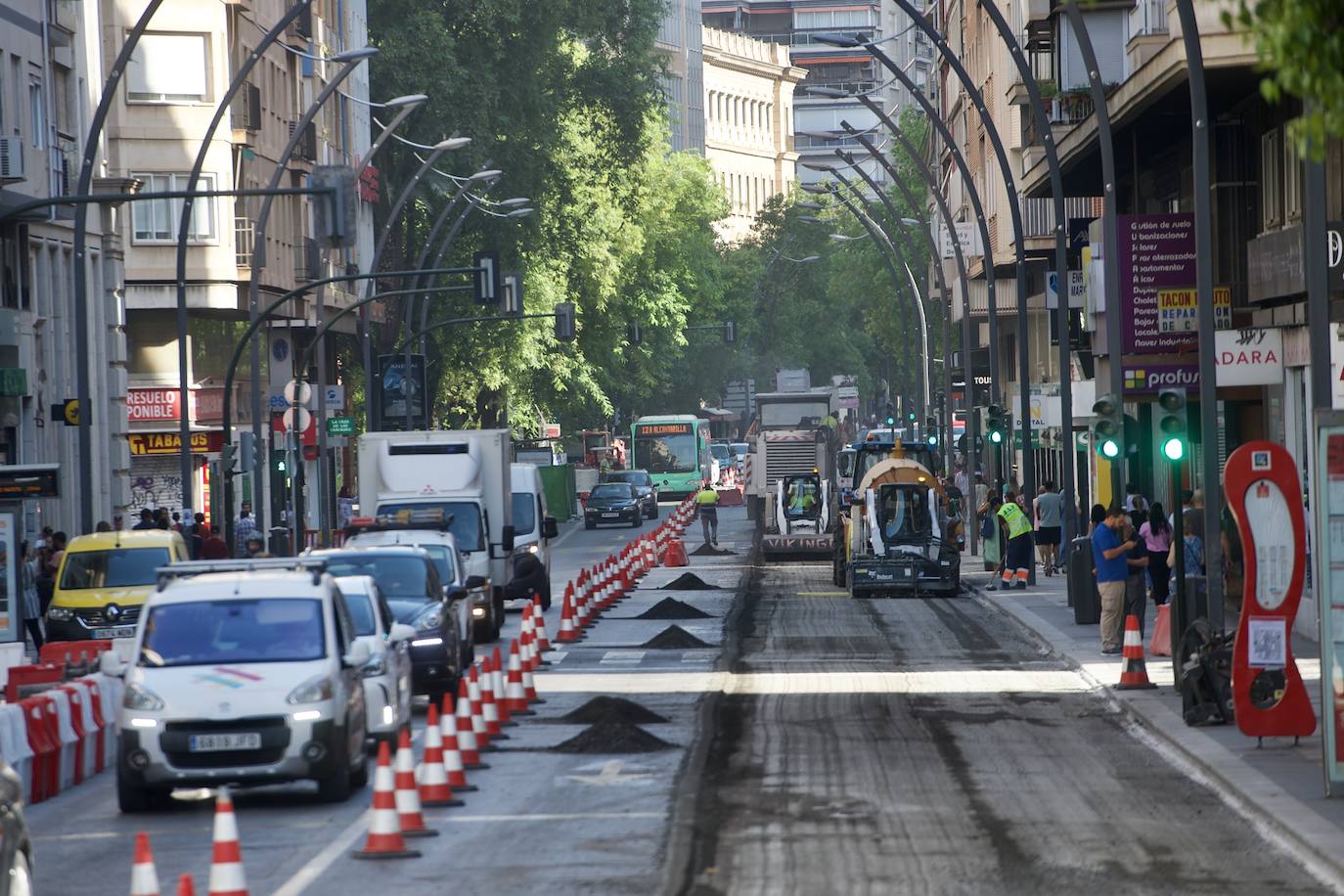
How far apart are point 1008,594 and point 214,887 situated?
30885mm

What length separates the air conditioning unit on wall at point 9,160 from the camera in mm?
39938

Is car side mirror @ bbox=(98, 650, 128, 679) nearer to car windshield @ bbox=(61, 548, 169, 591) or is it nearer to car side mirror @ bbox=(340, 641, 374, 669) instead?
car side mirror @ bbox=(340, 641, 374, 669)

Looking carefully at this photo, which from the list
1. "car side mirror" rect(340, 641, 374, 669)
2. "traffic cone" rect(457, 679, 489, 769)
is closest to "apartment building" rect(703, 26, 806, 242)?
"traffic cone" rect(457, 679, 489, 769)

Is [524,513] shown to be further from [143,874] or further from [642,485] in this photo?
[642,485]

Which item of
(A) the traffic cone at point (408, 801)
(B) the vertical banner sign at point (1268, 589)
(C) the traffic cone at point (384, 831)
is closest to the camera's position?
(C) the traffic cone at point (384, 831)

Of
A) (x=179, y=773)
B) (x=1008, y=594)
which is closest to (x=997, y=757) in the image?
(x=179, y=773)

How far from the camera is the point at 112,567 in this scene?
31.1 m

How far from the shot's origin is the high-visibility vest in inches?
1651

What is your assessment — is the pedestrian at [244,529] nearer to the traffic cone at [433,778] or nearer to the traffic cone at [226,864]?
the traffic cone at [433,778]

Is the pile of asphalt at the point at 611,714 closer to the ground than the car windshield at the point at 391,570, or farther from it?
closer to the ground

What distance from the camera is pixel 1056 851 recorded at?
46.8ft

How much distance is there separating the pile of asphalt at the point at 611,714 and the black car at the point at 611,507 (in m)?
58.5

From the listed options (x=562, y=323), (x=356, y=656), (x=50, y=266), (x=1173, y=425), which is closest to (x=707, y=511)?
(x=562, y=323)

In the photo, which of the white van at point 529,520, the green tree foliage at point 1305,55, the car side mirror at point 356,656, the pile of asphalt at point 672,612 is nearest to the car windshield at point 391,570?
the car side mirror at point 356,656
